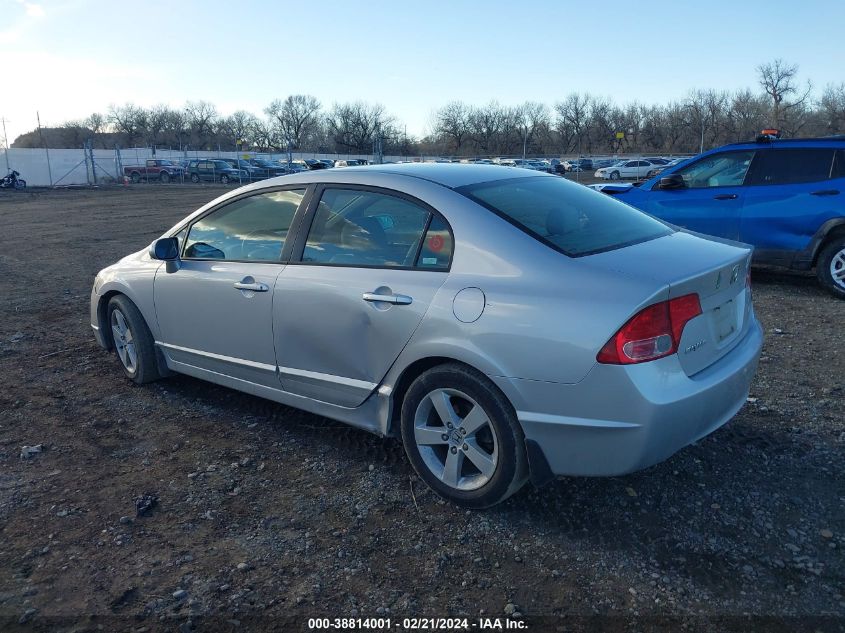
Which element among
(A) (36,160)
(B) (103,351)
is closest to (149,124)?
(A) (36,160)

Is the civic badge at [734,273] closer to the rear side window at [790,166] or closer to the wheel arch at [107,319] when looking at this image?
the wheel arch at [107,319]

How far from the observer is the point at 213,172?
46156mm

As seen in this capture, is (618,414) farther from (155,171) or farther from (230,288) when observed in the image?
(155,171)

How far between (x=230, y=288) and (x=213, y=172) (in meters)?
44.9

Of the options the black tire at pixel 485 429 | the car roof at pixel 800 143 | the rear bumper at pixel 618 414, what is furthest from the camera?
the car roof at pixel 800 143

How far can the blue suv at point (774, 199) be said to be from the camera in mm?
7355

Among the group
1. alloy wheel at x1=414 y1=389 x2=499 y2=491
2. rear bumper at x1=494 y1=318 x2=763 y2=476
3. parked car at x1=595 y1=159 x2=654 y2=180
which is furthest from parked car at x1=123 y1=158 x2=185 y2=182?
rear bumper at x1=494 y1=318 x2=763 y2=476

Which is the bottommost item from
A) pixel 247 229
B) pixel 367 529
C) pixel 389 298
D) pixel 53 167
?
pixel 367 529

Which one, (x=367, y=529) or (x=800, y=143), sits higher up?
(x=800, y=143)

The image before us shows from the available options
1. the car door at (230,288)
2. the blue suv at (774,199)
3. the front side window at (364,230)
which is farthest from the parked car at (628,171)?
the front side window at (364,230)

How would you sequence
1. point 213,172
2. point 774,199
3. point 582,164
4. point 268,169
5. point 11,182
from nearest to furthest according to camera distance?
point 774,199 < point 11,182 < point 213,172 < point 268,169 < point 582,164

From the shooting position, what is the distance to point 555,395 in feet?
9.36

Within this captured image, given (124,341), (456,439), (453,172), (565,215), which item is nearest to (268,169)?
(124,341)

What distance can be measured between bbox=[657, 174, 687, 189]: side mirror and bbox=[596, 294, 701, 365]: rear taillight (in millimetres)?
5762
